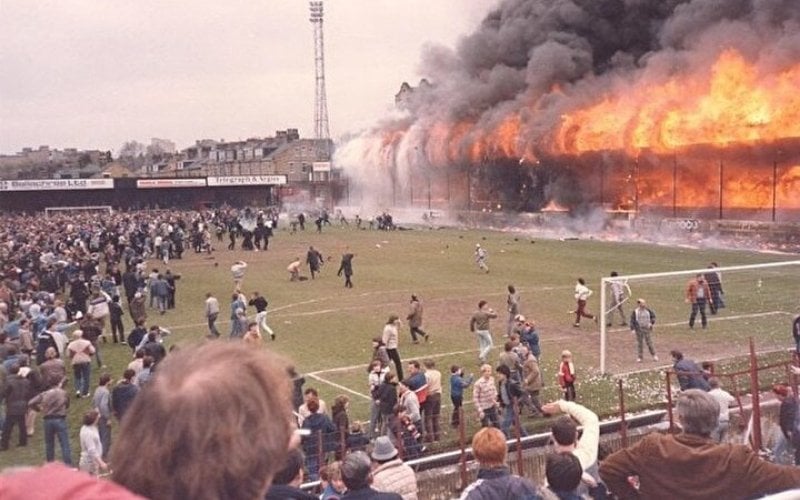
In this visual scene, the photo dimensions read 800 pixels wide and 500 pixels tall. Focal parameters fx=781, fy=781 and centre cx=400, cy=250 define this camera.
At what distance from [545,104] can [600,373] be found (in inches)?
1813

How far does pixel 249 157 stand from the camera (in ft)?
371

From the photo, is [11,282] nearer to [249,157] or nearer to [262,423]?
[262,423]

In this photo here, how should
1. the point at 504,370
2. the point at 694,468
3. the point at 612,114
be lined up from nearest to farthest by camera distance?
the point at 694,468 < the point at 504,370 < the point at 612,114

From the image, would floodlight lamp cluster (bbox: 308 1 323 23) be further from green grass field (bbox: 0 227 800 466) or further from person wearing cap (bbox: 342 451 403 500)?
person wearing cap (bbox: 342 451 403 500)

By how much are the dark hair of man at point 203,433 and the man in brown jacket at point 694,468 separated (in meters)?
2.36

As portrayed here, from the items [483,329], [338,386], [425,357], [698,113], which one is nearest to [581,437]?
[338,386]

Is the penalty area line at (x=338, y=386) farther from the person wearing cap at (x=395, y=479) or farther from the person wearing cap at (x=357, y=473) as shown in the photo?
the person wearing cap at (x=357, y=473)

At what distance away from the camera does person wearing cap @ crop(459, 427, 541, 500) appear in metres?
3.37

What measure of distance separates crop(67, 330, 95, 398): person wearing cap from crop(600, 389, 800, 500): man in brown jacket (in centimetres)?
1219

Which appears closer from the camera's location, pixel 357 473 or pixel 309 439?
pixel 357 473

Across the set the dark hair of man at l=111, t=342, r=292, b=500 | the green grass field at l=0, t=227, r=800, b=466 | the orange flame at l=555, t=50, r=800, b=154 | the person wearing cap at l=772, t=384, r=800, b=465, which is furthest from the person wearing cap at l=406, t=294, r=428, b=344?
the orange flame at l=555, t=50, r=800, b=154

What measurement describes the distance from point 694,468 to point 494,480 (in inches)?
33.2

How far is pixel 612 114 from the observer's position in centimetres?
5275

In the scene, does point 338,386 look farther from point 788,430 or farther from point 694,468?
point 694,468
